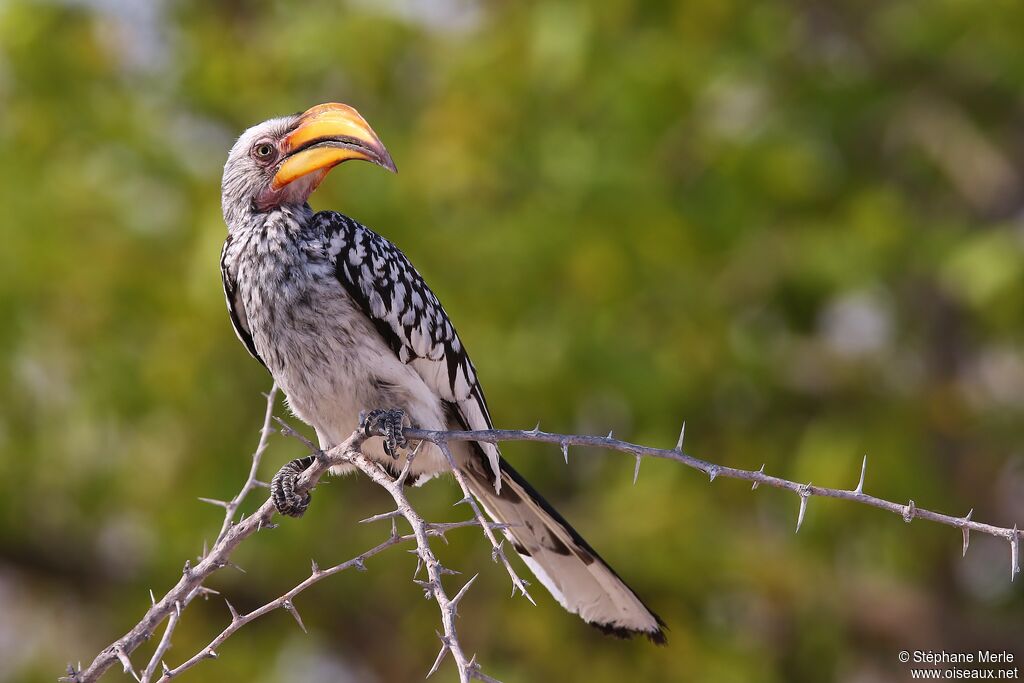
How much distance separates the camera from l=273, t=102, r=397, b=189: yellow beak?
362 cm

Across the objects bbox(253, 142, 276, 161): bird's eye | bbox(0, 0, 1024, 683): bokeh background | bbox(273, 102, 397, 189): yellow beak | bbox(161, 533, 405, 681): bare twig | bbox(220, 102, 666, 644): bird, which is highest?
bbox(0, 0, 1024, 683): bokeh background

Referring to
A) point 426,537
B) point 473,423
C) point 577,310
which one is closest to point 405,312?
point 473,423

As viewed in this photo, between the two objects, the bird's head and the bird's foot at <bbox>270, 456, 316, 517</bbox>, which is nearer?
the bird's foot at <bbox>270, 456, 316, 517</bbox>

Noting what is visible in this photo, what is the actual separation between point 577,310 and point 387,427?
4.32 meters

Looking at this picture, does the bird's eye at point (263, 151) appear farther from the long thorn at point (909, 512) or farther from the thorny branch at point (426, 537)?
the long thorn at point (909, 512)

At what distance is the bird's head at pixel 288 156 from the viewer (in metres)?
3.72

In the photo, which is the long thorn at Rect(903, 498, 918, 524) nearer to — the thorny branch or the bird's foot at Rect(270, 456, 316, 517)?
the thorny branch

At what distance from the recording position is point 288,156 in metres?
3.92

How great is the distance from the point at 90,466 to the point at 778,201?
4.77 metres

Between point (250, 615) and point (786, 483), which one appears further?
point (250, 615)

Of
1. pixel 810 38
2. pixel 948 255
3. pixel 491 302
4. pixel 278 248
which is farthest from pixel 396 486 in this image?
pixel 810 38

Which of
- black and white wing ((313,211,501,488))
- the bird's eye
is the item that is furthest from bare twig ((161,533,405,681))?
the bird's eye

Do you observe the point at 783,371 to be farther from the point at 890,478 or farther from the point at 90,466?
the point at 90,466

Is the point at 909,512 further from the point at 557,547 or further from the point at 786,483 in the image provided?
the point at 557,547
